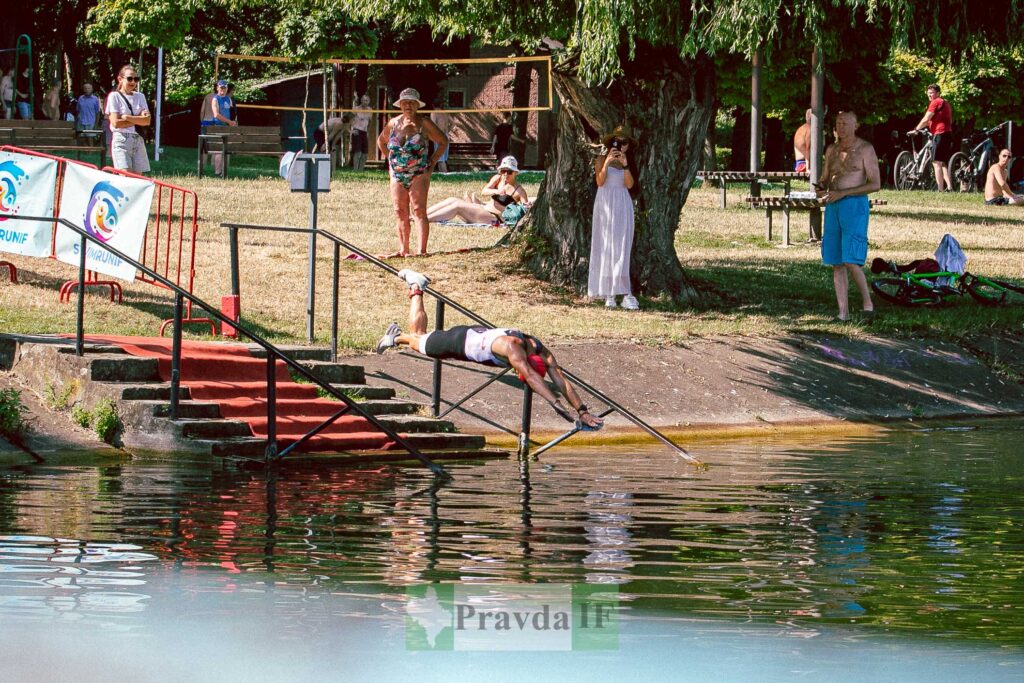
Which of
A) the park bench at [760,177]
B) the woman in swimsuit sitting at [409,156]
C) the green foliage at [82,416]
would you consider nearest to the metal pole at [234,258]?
the green foliage at [82,416]

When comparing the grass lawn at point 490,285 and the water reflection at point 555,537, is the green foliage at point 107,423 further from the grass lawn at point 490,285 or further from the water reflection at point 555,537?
the grass lawn at point 490,285

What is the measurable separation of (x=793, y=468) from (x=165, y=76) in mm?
52482

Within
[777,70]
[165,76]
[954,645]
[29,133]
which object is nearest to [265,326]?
[954,645]

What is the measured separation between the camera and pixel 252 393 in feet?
48.0

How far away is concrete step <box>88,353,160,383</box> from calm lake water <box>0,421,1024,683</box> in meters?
1.26

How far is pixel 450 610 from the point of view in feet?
27.3

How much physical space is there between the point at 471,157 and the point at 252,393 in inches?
1397

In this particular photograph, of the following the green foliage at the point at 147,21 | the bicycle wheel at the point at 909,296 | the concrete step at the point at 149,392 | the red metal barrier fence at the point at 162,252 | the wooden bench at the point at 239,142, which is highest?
the green foliage at the point at 147,21

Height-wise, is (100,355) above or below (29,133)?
below

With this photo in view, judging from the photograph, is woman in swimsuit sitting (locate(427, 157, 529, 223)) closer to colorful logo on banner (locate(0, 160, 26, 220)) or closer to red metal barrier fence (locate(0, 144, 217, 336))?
red metal barrier fence (locate(0, 144, 217, 336))

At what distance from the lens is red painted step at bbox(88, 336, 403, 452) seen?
1407 centimetres

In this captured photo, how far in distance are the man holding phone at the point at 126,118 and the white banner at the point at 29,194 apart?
544cm

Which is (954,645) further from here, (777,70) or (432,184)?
(777,70)

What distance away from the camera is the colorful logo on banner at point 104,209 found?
16.8 meters
